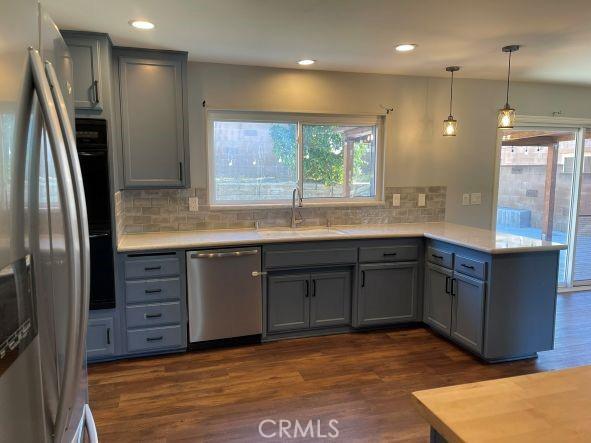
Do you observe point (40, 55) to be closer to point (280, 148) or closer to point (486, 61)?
point (280, 148)

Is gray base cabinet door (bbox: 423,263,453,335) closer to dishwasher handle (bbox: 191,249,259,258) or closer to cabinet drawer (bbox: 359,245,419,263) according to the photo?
cabinet drawer (bbox: 359,245,419,263)

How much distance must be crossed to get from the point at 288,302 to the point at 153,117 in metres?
1.80

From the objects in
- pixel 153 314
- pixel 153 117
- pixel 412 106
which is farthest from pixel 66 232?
pixel 412 106

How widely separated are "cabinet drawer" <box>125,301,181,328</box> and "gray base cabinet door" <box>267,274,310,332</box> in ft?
2.40

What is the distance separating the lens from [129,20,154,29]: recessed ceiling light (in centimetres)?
263

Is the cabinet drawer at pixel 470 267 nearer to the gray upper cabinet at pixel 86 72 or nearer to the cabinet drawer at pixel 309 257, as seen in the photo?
the cabinet drawer at pixel 309 257

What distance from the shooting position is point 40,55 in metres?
0.83

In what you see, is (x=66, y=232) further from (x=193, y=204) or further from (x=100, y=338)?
(x=193, y=204)

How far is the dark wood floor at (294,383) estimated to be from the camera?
2.39 m

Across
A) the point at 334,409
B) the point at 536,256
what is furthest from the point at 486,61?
the point at 334,409

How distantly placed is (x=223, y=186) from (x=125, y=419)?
205cm

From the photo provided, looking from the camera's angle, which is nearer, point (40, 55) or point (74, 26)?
point (40, 55)

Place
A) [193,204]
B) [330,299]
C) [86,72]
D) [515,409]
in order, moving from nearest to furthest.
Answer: [515,409], [86,72], [330,299], [193,204]

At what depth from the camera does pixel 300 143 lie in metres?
4.02
